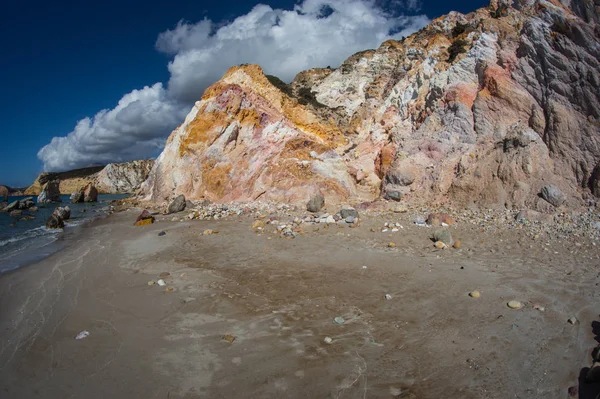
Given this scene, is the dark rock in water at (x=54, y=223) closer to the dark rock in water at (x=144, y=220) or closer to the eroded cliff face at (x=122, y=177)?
the dark rock in water at (x=144, y=220)

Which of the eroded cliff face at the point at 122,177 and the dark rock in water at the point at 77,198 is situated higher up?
the eroded cliff face at the point at 122,177

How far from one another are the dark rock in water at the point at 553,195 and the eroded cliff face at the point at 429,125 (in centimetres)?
21

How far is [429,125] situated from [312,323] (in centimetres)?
1354

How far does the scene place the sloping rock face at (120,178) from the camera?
6794cm

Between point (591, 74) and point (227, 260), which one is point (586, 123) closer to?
point (591, 74)

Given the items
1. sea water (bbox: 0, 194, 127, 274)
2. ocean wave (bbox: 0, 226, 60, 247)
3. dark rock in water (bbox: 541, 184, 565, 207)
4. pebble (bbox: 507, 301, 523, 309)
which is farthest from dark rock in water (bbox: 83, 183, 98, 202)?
pebble (bbox: 507, 301, 523, 309)

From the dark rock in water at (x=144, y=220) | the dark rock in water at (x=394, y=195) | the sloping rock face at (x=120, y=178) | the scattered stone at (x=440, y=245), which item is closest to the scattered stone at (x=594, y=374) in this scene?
the scattered stone at (x=440, y=245)

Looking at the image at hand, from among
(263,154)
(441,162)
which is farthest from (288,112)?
(441,162)

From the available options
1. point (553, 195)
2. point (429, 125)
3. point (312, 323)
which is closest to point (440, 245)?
point (553, 195)

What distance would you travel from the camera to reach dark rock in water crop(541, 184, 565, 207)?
980cm

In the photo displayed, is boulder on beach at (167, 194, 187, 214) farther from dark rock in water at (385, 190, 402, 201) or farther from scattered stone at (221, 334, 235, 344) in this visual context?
scattered stone at (221, 334, 235, 344)

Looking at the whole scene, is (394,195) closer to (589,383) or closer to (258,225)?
(258,225)

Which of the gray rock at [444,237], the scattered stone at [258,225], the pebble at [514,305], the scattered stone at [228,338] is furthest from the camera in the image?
the scattered stone at [258,225]

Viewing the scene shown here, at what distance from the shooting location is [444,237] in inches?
340
